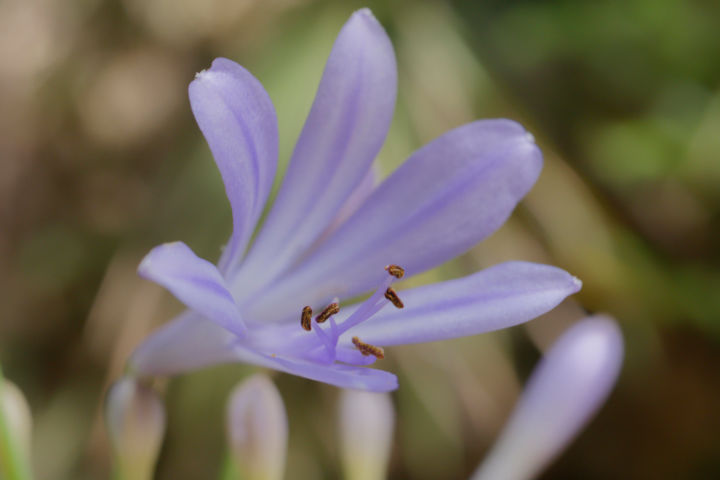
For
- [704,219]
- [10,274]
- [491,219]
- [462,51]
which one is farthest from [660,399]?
[10,274]

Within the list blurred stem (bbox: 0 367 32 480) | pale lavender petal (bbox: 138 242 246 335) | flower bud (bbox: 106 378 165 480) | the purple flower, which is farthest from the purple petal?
blurred stem (bbox: 0 367 32 480)

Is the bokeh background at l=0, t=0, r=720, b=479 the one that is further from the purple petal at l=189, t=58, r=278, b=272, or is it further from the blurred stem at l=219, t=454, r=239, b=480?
the purple petal at l=189, t=58, r=278, b=272

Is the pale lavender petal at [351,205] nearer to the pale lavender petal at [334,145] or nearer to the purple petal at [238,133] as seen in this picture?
the pale lavender petal at [334,145]

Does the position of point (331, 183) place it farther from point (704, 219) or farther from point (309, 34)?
point (704, 219)

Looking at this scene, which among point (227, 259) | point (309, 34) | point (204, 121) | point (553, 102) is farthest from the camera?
point (553, 102)

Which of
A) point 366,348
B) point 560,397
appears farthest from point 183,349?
point 560,397

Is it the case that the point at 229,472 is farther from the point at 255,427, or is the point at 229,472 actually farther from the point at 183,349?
the point at 183,349

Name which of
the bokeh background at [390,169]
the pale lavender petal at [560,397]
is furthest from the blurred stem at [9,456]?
the bokeh background at [390,169]
